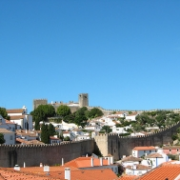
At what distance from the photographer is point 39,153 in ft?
151

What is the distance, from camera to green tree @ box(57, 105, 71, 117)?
3728 inches

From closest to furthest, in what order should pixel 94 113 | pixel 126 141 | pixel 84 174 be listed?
pixel 84 174
pixel 126 141
pixel 94 113

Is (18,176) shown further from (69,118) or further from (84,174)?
(69,118)

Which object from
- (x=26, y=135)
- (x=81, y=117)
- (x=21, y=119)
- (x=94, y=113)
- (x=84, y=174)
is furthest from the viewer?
(x=94, y=113)

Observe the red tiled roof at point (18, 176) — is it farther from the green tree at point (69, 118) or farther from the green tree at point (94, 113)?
the green tree at point (94, 113)

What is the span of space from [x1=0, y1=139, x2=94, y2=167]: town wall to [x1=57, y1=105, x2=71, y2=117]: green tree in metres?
39.9

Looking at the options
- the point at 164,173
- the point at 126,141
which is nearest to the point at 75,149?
the point at 126,141

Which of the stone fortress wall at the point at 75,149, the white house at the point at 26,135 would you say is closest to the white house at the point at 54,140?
the white house at the point at 26,135

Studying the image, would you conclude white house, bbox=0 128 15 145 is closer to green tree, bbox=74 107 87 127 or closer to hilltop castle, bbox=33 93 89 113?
green tree, bbox=74 107 87 127

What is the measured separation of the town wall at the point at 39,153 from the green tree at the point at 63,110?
39877 mm

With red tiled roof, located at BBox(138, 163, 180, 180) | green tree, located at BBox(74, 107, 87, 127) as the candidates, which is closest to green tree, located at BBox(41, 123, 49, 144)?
green tree, located at BBox(74, 107, 87, 127)

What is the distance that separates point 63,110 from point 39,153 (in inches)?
1933

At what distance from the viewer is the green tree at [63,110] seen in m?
94.7

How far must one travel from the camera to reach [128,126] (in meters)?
80.8
